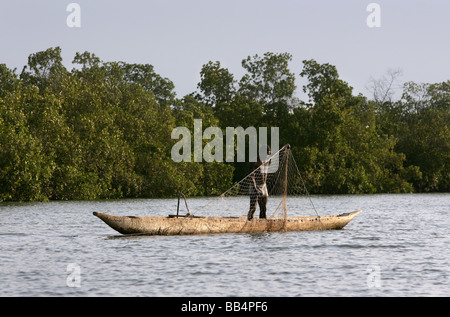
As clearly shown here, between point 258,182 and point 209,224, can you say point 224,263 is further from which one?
point 258,182

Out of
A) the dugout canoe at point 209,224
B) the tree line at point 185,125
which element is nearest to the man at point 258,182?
the dugout canoe at point 209,224

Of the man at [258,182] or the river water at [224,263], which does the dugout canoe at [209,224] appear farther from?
the man at [258,182]

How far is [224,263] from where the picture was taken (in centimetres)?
1877

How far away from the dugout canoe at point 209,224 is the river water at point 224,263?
290 mm

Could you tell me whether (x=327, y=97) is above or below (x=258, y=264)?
above

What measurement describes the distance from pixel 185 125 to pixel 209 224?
42558 mm

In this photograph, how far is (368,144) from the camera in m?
72.7

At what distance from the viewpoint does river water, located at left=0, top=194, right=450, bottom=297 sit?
50.1 ft

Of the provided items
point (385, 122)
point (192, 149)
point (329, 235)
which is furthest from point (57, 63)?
point (329, 235)

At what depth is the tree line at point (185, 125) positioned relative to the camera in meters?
52.3

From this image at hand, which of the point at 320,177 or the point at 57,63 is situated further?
the point at 57,63
